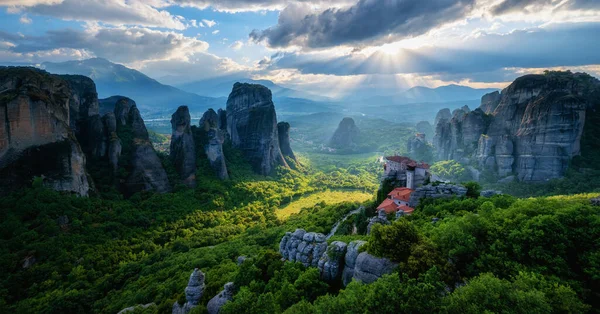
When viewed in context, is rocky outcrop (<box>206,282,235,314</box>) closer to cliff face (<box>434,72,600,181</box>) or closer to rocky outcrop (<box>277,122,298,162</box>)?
cliff face (<box>434,72,600,181</box>)

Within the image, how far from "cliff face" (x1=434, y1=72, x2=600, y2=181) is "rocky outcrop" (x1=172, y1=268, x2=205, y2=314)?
77002 millimetres

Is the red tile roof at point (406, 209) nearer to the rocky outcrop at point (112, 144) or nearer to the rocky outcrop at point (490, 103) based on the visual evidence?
the rocky outcrop at point (112, 144)

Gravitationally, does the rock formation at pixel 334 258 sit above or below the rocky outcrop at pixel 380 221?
above

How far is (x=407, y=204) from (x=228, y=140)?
73370 millimetres

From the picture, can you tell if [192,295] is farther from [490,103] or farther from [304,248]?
[490,103]

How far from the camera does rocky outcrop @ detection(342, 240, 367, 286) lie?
1831cm

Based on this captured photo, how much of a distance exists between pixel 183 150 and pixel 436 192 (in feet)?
→ 177

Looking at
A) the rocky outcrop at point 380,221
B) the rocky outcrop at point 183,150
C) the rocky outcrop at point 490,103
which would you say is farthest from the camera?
the rocky outcrop at point 490,103

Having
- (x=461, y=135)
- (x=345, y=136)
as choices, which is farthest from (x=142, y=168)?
(x=345, y=136)

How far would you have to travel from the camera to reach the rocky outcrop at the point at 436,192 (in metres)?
32.8

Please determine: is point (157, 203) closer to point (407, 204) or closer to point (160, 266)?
point (160, 266)

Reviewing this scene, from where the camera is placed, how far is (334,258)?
1980 centimetres

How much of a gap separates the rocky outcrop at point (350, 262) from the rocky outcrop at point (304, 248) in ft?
8.74

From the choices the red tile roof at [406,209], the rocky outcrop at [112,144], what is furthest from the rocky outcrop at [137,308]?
the rocky outcrop at [112,144]
